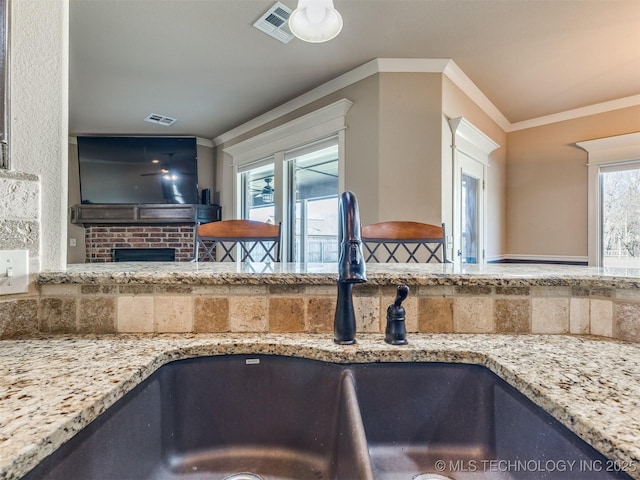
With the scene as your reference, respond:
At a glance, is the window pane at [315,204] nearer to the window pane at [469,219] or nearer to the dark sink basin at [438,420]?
the window pane at [469,219]

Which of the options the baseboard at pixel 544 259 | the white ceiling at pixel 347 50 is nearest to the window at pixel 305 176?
the white ceiling at pixel 347 50

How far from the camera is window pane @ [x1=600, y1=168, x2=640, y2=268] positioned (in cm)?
324

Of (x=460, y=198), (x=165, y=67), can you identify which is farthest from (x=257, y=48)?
(x=460, y=198)

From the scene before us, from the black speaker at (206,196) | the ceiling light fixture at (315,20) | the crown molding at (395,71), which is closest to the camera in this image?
the ceiling light fixture at (315,20)

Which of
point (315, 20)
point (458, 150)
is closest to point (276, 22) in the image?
point (315, 20)

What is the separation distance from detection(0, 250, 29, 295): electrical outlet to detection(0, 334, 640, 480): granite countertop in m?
0.11

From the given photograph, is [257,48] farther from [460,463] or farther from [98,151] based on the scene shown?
[98,151]

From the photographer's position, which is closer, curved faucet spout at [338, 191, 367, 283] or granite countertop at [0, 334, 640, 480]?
granite countertop at [0, 334, 640, 480]

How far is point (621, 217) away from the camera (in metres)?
3.30

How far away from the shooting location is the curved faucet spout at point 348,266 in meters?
0.63

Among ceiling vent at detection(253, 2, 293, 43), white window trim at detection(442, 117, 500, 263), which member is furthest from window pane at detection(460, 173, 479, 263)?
ceiling vent at detection(253, 2, 293, 43)

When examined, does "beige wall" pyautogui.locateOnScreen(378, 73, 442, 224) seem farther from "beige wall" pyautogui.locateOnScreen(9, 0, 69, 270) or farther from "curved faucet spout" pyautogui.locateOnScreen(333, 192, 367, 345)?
"beige wall" pyautogui.locateOnScreen(9, 0, 69, 270)

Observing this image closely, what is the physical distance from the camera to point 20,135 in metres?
0.73

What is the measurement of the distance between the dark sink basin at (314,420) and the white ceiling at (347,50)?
2169 mm
